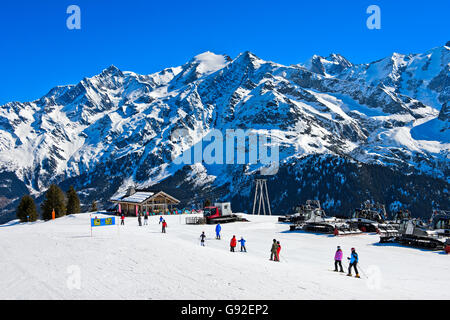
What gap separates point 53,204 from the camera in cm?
8850

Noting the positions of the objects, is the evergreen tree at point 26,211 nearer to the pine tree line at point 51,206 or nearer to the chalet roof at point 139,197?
the pine tree line at point 51,206

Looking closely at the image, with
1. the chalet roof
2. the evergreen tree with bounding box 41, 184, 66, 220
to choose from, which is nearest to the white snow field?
the chalet roof

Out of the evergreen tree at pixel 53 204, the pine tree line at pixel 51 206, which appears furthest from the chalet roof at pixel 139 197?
the pine tree line at pixel 51 206

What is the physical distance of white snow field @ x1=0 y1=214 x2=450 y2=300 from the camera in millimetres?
18141

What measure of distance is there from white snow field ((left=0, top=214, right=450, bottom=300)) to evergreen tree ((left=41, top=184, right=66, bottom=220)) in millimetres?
53645

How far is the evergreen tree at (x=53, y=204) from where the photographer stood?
87287 millimetres

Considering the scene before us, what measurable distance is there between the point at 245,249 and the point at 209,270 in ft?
42.2

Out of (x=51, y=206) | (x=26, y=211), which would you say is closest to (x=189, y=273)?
(x=51, y=206)

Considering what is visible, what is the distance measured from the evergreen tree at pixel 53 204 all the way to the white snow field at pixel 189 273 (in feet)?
176

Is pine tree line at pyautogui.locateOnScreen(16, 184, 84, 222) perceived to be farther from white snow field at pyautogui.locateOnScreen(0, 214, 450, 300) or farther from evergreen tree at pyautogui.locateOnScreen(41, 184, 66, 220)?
white snow field at pyautogui.locateOnScreen(0, 214, 450, 300)

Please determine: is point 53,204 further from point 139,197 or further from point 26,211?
point 139,197

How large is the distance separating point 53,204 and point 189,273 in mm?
77182

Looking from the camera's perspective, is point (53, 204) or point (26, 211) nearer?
point (53, 204)

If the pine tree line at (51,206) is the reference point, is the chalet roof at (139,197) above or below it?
above
